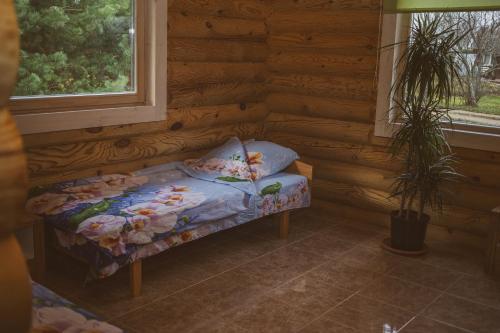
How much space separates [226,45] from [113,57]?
42.2 inches

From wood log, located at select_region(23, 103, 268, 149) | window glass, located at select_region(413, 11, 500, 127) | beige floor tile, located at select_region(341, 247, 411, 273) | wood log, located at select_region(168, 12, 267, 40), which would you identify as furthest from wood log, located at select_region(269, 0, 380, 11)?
beige floor tile, located at select_region(341, 247, 411, 273)

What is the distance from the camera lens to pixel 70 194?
3301 mm

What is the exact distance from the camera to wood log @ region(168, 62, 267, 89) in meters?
4.12

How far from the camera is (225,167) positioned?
4.02m

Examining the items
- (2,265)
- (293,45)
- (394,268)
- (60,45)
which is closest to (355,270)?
(394,268)

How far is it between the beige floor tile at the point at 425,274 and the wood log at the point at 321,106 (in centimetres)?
128

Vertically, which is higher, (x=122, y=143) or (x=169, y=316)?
(x=122, y=143)

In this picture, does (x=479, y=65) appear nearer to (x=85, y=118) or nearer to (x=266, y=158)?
(x=266, y=158)

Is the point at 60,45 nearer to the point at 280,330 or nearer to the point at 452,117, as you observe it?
the point at 280,330

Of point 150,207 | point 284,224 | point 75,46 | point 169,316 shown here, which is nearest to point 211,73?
point 75,46

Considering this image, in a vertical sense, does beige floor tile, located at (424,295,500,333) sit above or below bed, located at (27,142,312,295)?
below

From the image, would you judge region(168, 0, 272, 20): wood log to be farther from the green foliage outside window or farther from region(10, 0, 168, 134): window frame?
the green foliage outside window

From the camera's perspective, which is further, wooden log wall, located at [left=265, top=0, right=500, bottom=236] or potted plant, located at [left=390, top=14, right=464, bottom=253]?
wooden log wall, located at [left=265, top=0, right=500, bottom=236]

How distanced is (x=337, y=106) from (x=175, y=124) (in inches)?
53.8
